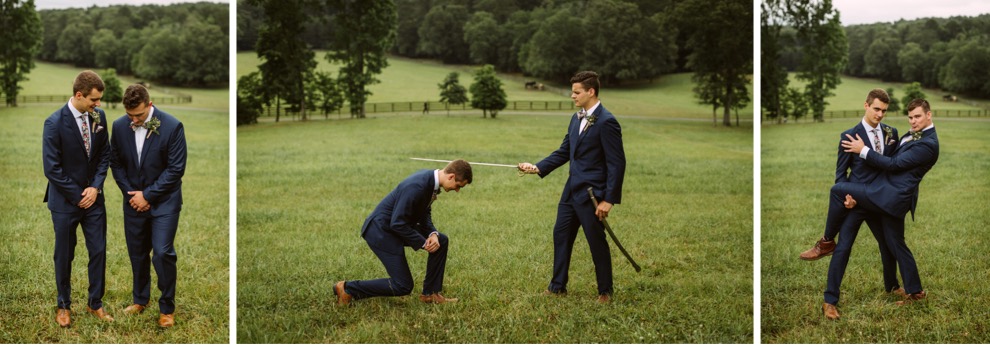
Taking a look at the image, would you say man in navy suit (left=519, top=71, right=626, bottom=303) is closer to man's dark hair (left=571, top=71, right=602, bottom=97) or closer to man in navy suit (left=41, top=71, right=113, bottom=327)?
man's dark hair (left=571, top=71, right=602, bottom=97)

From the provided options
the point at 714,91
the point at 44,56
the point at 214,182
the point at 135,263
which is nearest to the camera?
the point at 135,263

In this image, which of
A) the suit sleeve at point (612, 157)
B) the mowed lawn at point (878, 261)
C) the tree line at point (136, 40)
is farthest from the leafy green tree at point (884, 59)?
the tree line at point (136, 40)

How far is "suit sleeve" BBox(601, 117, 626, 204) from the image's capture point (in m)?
5.41

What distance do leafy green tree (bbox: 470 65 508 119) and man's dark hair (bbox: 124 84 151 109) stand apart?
436 cm

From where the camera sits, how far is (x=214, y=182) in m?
11.0

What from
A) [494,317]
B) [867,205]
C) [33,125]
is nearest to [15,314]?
[494,317]

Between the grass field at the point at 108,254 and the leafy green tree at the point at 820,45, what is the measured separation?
19.1ft

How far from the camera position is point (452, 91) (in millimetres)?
9852

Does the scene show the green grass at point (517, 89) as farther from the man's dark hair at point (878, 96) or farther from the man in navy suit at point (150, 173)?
the man's dark hair at point (878, 96)

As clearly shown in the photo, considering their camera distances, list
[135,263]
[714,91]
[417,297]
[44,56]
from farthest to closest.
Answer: [714,91]
[44,56]
[417,297]
[135,263]

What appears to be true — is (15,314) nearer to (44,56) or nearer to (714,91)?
(44,56)

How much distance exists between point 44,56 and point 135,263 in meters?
4.21

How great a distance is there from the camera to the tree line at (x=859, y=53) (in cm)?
690

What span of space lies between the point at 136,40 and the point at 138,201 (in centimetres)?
433
